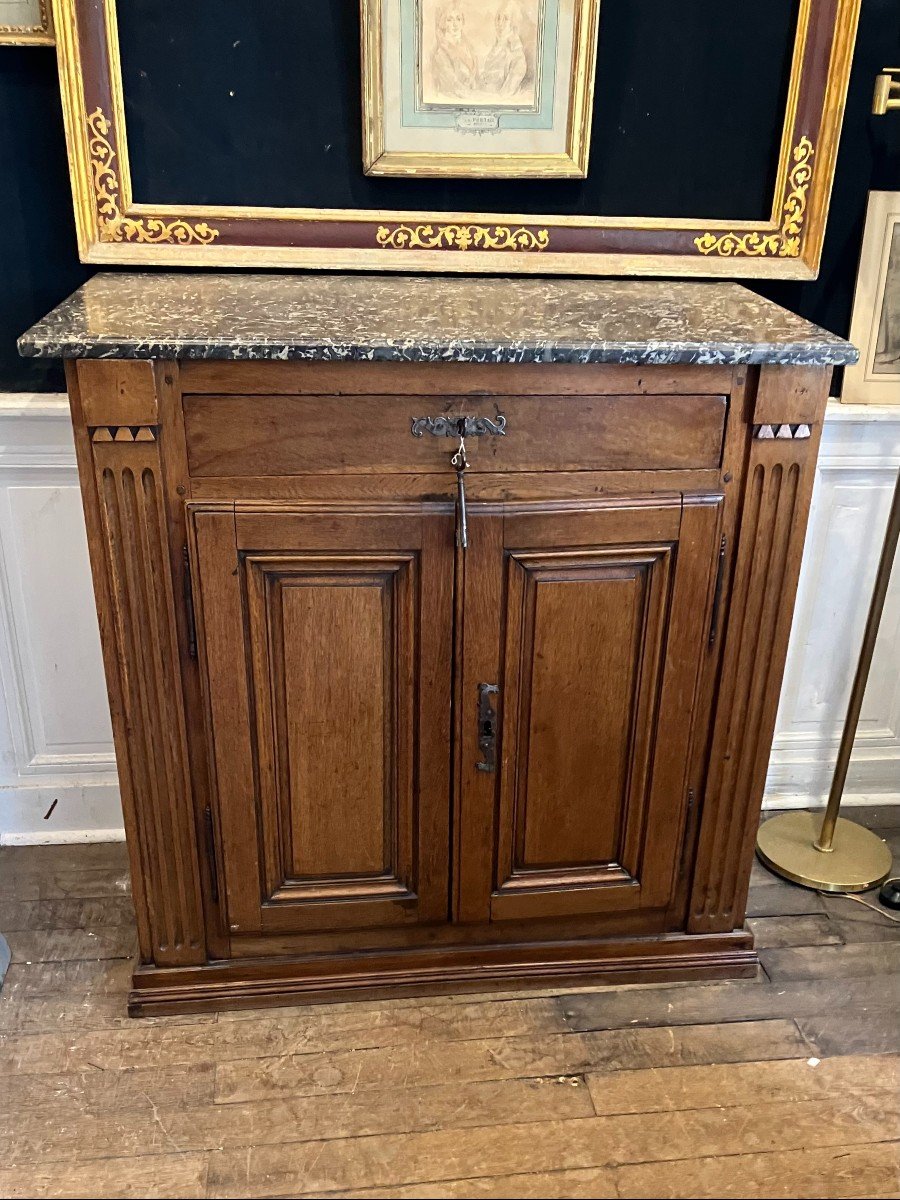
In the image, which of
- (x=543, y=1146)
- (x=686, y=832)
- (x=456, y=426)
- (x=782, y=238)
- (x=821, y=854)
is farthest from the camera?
(x=821, y=854)

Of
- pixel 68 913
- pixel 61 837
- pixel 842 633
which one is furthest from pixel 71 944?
pixel 842 633

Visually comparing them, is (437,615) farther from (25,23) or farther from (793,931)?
(25,23)

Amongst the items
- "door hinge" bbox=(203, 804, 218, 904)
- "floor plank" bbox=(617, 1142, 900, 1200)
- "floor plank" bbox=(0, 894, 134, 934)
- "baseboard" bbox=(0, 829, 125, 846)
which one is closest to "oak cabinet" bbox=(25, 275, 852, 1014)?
"door hinge" bbox=(203, 804, 218, 904)

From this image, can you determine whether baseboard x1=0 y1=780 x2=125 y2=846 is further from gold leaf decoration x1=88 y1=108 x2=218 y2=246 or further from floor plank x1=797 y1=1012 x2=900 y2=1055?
floor plank x1=797 y1=1012 x2=900 y2=1055

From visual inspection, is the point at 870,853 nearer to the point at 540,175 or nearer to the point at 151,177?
the point at 540,175

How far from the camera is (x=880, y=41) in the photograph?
1.77m

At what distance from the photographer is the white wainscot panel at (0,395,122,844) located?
187 cm

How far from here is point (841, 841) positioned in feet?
7.12

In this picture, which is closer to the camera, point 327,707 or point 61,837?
point 327,707

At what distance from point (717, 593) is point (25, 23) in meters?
1.38

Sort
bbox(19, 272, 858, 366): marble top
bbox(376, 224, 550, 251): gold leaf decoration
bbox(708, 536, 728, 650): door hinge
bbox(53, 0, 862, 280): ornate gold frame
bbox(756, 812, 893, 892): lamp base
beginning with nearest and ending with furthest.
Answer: bbox(19, 272, 858, 366): marble top < bbox(708, 536, 728, 650): door hinge < bbox(53, 0, 862, 280): ornate gold frame < bbox(376, 224, 550, 251): gold leaf decoration < bbox(756, 812, 893, 892): lamp base

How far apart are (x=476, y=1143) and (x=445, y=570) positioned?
83 centimetres

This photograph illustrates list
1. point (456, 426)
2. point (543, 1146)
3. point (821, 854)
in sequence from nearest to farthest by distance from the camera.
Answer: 1. point (456, 426)
2. point (543, 1146)
3. point (821, 854)

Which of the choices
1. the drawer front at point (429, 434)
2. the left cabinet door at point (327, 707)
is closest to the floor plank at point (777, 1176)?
the left cabinet door at point (327, 707)
